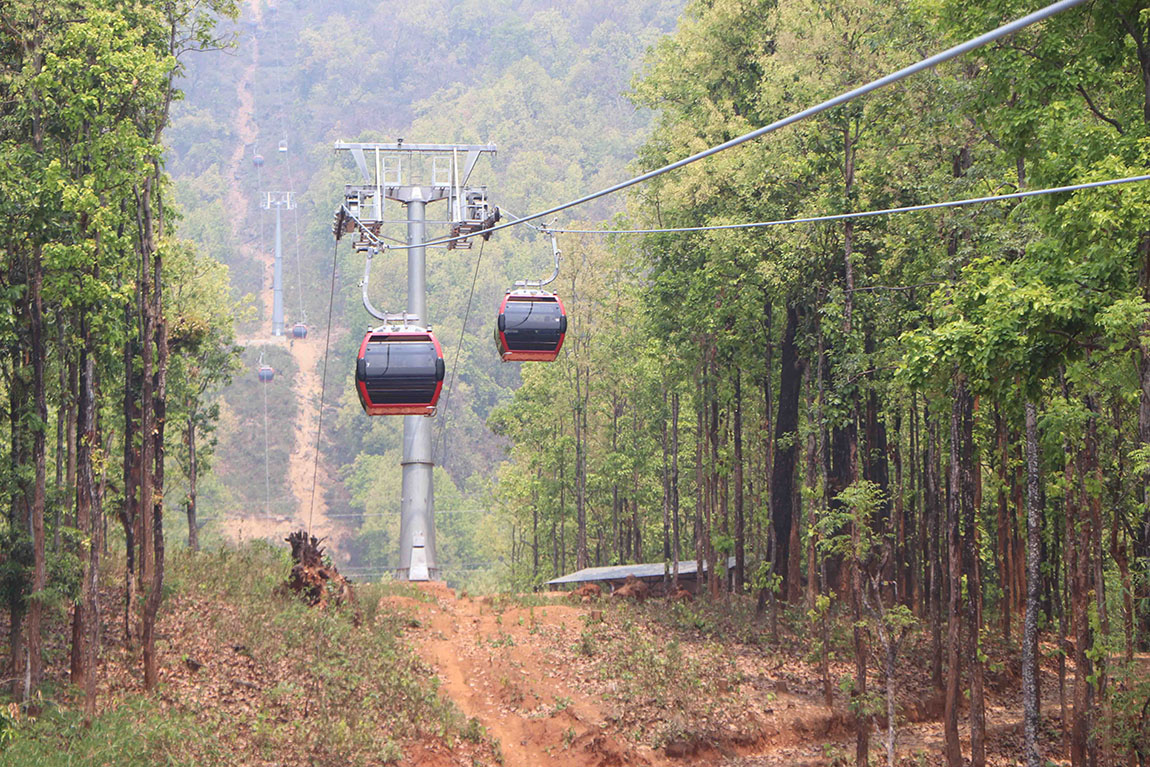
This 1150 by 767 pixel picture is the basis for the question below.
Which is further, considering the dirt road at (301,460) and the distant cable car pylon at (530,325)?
the dirt road at (301,460)

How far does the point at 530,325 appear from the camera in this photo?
19.6 m

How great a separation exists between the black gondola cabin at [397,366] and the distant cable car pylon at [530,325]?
65.9 inches

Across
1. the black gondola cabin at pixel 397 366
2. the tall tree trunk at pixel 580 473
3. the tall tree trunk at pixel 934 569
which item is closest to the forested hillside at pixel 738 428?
the tall tree trunk at pixel 934 569

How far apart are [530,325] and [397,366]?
2.67m

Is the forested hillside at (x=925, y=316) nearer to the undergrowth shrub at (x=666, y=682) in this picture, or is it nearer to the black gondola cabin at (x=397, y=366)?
the undergrowth shrub at (x=666, y=682)

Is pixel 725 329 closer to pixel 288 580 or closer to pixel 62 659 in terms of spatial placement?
pixel 288 580

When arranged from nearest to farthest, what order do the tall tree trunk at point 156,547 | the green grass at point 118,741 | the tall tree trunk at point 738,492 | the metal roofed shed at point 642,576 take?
the green grass at point 118,741 < the tall tree trunk at point 156,547 < the tall tree trunk at point 738,492 < the metal roofed shed at point 642,576

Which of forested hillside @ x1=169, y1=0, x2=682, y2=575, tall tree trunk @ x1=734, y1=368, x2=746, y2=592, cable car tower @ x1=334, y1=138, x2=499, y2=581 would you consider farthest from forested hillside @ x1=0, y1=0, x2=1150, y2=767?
forested hillside @ x1=169, y1=0, x2=682, y2=575

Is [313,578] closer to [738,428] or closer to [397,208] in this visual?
[738,428]

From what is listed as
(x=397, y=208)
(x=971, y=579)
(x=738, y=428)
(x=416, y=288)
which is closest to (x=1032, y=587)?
(x=971, y=579)

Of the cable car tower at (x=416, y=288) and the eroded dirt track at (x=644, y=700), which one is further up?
the cable car tower at (x=416, y=288)

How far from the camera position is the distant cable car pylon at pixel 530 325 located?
1955 centimetres

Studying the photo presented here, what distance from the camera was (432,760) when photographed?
58.9 ft

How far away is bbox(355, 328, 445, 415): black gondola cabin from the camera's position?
18094 mm
